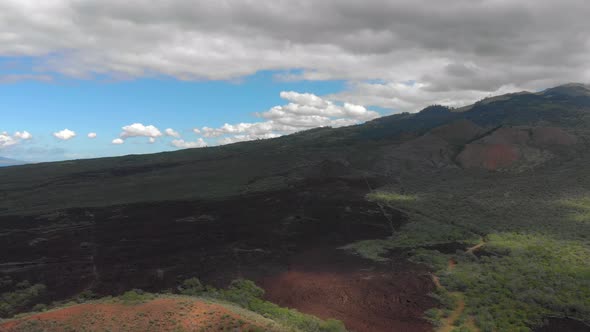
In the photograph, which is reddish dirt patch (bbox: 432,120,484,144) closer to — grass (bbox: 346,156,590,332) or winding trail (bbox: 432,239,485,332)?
grass (bbox: 346,156,590,332)

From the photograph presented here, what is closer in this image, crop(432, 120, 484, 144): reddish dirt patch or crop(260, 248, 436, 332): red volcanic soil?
crop(260, 248, 436, 332): red volcanic soil

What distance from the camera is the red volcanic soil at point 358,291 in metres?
27.0

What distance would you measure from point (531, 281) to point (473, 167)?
66.9 m

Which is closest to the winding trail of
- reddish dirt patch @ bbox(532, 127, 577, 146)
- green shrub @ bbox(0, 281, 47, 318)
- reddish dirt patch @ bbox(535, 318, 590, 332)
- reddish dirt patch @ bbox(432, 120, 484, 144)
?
reddish dirt patch @ bbox(535, 318, 590, 332)

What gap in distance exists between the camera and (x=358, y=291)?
31.7m

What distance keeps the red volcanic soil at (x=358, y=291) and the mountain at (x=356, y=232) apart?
0.53 ft

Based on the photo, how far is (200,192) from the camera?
8562 centimetres

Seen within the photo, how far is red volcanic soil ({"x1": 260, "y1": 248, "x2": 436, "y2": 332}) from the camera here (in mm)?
27031

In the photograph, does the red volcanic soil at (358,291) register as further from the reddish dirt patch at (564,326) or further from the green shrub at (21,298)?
the green shrub at (21,298)

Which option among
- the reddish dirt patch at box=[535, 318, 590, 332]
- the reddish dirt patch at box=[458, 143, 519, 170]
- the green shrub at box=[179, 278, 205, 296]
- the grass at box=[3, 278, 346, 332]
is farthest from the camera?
the reddish dirt patch at box=[458, 143, 519, 170]

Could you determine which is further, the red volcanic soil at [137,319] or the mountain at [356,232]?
the mountain at [356,232]

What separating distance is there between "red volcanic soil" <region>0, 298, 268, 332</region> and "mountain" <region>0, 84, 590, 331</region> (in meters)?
9.51

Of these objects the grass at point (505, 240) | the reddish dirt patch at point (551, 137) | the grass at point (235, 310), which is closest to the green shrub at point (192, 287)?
the grass at point (235, 310)

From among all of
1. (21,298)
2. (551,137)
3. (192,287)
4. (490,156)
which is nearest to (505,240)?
(192,287)
